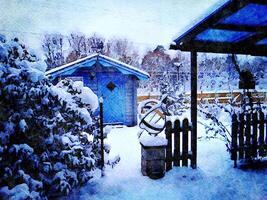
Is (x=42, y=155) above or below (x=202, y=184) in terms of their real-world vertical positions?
above

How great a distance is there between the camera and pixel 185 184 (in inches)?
208

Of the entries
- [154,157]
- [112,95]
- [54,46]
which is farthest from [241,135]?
[54,46]

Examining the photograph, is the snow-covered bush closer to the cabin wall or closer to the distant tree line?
the cabin wall

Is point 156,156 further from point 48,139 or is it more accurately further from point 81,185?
point 48,139

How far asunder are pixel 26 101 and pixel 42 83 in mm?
420

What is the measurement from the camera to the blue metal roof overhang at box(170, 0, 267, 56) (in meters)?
4.24

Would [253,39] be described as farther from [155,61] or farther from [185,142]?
[155,61]

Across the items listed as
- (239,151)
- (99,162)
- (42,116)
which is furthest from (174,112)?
(42,116)

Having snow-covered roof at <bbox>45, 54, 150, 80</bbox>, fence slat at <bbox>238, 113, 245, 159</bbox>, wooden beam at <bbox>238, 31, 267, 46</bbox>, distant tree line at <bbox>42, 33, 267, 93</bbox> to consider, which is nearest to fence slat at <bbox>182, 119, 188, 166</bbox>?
fence slat at <bbox>238, 113, 245, 159</bbox>

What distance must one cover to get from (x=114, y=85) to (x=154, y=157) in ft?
30.2

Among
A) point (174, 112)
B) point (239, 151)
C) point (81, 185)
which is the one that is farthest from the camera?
point (174, 112)

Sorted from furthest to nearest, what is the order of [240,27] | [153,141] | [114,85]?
1. [114,85]
2. [153,141]
3. [240,27]

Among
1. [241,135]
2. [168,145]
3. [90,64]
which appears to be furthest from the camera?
[90,64]

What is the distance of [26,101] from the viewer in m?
3.91
